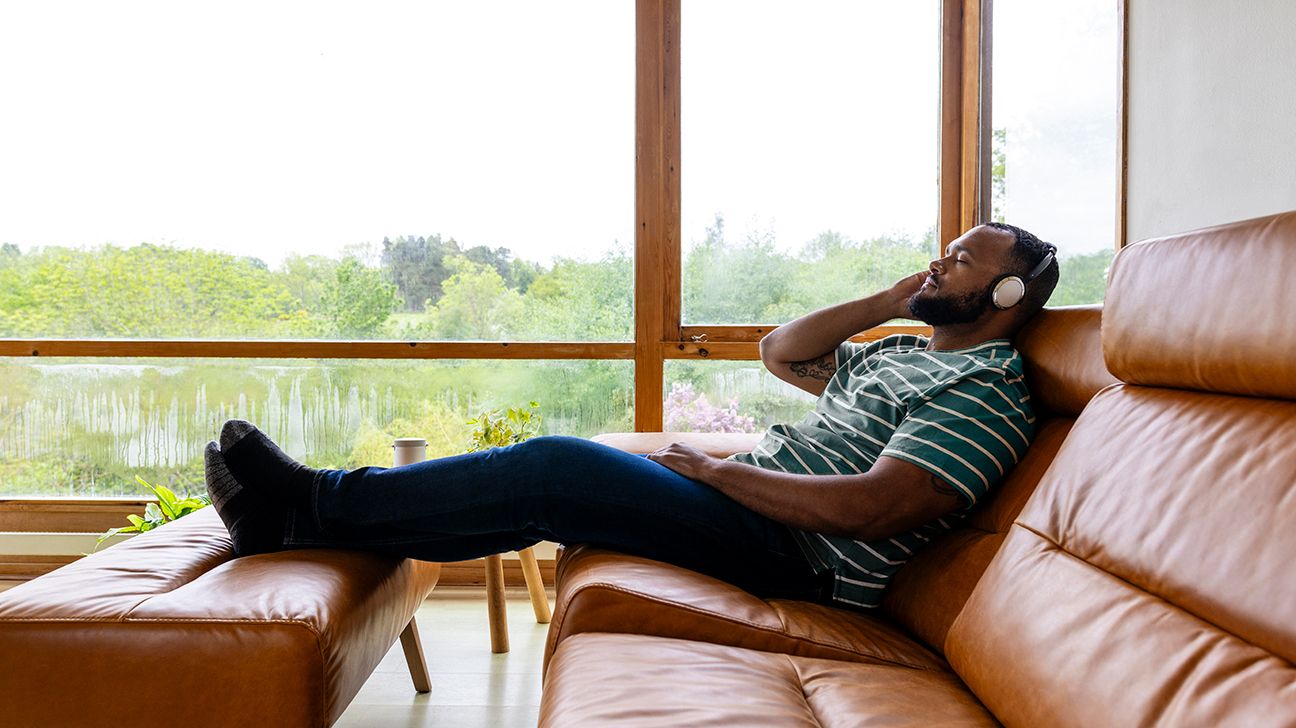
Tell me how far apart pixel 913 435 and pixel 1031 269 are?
0.46m

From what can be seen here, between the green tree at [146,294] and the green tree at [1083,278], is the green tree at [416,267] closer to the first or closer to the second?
the green tree at [146,294]

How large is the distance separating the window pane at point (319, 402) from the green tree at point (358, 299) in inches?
5.2

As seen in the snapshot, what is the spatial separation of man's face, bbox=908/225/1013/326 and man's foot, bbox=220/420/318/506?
1.24 metres

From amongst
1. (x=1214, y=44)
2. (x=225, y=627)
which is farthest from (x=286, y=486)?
(x=1214, y=44)

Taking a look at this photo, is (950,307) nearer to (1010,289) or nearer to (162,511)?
(1010,289)

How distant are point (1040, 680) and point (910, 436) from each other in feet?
1.95

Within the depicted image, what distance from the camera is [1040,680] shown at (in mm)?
1041

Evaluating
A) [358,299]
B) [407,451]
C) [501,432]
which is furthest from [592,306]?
[407,451]

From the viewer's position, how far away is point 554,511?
1729 mm

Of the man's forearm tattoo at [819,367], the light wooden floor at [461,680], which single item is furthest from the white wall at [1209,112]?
the light wooden floor at [461,680]

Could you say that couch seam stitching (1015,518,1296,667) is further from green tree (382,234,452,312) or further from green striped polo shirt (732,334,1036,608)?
green tree (382,234,452,312)

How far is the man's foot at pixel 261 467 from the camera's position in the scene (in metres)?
1.73

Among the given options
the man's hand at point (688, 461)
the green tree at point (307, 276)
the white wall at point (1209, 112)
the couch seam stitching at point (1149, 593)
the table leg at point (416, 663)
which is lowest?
the table leg at point (416, 663)

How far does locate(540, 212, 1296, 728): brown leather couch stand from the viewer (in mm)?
905
